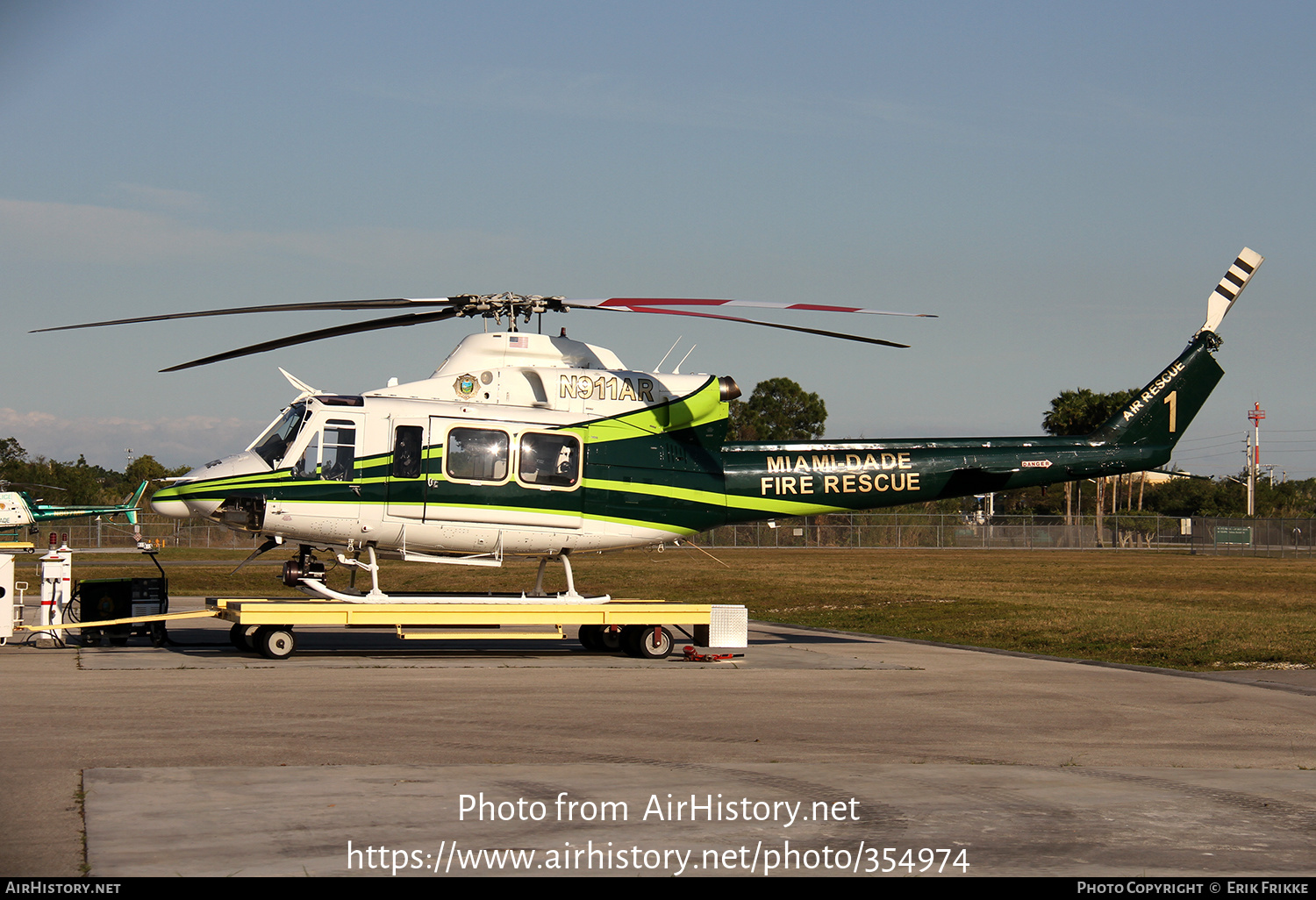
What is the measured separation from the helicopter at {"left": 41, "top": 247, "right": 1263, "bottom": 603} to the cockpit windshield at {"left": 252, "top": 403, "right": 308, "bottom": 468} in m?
0.02

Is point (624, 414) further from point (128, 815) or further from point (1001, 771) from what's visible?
point (128, 815)

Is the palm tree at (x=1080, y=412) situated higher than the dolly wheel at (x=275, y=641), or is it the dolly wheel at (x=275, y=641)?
the palm tree at (x=1080, y=412)

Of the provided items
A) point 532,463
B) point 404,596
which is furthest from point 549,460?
point 404,596

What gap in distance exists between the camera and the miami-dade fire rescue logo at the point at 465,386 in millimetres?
17625

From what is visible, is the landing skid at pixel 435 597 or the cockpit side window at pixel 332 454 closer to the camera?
the landing skid at pixel 435 597

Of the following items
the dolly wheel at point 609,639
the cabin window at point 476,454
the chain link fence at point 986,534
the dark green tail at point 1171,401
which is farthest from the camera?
the chain link fence at point 986,534

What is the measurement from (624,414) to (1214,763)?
33.2 ft

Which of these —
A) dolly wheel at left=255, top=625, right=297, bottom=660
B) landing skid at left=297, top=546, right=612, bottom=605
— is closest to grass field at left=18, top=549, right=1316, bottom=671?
landing skid at left=297, top=546, right=612, bottom=605

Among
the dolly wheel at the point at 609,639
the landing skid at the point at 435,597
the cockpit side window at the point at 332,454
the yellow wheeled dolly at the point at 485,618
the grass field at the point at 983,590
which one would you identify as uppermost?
the cockpit side window at the point at 332,454

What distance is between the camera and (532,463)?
17469 millimetres

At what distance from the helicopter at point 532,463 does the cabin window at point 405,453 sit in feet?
0.09

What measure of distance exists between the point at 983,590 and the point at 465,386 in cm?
2263

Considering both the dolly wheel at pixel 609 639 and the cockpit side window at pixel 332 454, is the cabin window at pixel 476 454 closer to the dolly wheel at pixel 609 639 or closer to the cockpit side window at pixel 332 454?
the cockpit side window at pixel 332 454

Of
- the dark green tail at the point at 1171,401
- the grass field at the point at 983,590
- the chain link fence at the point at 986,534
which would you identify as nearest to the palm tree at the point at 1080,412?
the chain link fence at the point at 986,534
